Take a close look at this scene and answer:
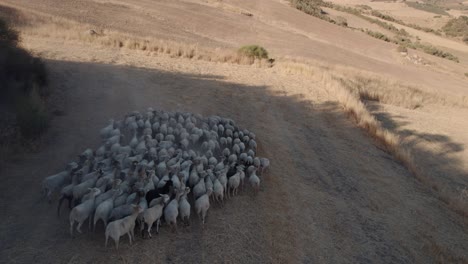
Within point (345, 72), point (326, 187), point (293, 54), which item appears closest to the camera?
point (326, 187)

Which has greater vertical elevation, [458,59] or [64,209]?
[458,59]

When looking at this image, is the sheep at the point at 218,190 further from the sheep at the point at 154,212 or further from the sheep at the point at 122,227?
the sheep at the point at 122,227

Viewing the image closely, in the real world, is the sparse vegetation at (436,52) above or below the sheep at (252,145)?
above

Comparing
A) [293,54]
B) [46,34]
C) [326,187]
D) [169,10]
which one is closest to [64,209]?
[326,187]

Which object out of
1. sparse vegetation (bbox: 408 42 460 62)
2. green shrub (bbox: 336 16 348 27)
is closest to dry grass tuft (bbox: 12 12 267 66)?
green shrub (bbox: 336 16 348 27)

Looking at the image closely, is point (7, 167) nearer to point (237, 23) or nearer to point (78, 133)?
point (78, 133)

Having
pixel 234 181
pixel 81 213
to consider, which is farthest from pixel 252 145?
pixel 81 213

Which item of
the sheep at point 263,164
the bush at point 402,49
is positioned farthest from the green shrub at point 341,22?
the sheep at point 263,164

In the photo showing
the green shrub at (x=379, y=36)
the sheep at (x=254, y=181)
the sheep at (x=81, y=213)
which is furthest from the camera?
the green shrub at (x=379, y=36)
